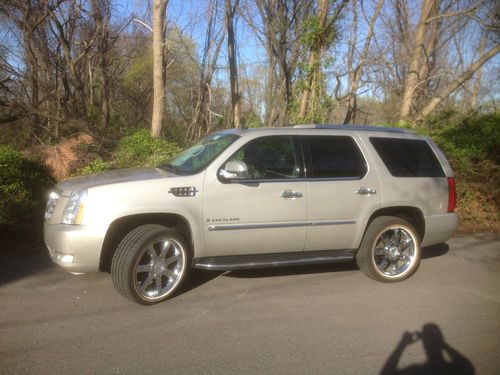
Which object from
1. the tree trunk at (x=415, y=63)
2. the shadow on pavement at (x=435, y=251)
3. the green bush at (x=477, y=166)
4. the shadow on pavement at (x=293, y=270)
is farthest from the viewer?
the tree trunk at (x=415, y=63)

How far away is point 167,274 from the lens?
14.1ft

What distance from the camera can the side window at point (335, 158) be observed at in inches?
188

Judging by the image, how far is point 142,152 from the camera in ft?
31.9

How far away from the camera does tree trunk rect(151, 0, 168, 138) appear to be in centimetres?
1083

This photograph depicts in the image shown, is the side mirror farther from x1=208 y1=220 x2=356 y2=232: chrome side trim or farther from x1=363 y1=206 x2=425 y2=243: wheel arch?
x1=363 y1=206 x2=425 y2=243: wheel arch

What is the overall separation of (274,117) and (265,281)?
10272 mm

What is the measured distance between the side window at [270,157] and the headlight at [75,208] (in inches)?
61.9

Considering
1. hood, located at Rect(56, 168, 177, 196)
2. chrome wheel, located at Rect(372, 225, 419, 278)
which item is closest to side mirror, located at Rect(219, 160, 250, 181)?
hood, located at Rect(56, 168, 177, 196)

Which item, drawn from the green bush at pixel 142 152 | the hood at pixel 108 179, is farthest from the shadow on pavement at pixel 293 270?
the green bush at pixel 142 152

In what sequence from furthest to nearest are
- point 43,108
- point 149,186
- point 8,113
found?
1. point 43,108
2. point 8,113
3. point 149,186

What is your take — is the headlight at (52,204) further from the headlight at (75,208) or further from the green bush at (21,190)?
the green bush at (21,190)

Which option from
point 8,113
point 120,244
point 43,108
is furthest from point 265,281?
point 43,108

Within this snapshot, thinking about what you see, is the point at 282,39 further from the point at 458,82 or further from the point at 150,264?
the point at 150,264

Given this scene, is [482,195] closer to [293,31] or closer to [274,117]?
[274,117]
